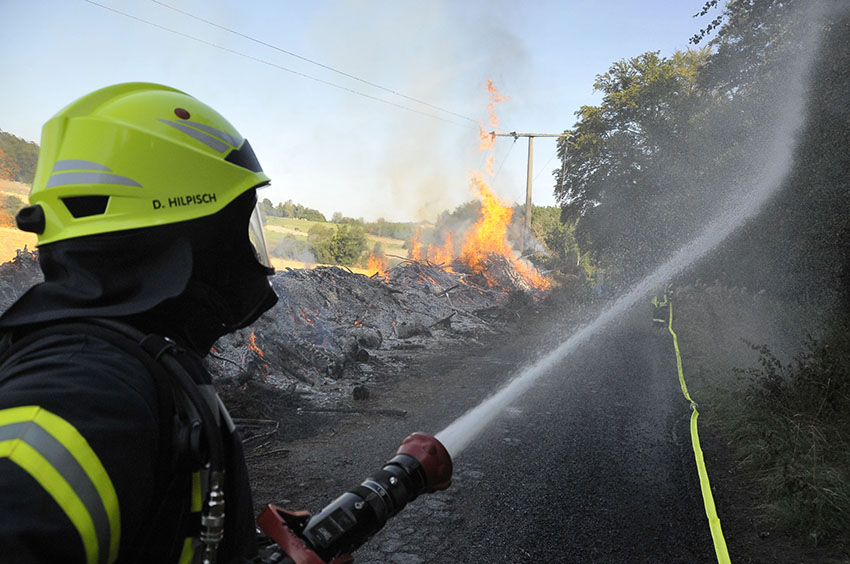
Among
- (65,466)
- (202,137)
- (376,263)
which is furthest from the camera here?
(376,263)

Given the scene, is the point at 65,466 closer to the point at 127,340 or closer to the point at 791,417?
the point at 127,340

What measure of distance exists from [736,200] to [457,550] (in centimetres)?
1279

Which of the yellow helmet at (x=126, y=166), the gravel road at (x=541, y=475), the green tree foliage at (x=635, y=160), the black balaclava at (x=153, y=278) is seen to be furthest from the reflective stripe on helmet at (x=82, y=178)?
the green tree foliage at (x=635, y=160)

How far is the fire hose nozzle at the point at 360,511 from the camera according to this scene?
3.71 feet

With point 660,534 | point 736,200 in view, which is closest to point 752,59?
point 736,200

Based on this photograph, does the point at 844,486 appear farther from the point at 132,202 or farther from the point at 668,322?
the point at 668,322

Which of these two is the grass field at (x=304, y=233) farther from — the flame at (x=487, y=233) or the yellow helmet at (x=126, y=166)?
the yellow helmet at (x=126, y=166)

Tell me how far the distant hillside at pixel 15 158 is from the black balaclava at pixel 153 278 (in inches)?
376

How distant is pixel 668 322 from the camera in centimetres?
1507

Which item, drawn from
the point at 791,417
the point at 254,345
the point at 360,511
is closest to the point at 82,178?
the point at 360,511

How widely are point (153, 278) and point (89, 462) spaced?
41 centimetres

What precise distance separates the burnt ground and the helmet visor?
2.82m

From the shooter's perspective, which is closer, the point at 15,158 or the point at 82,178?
the point at 82,178

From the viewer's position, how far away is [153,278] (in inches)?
41.2
